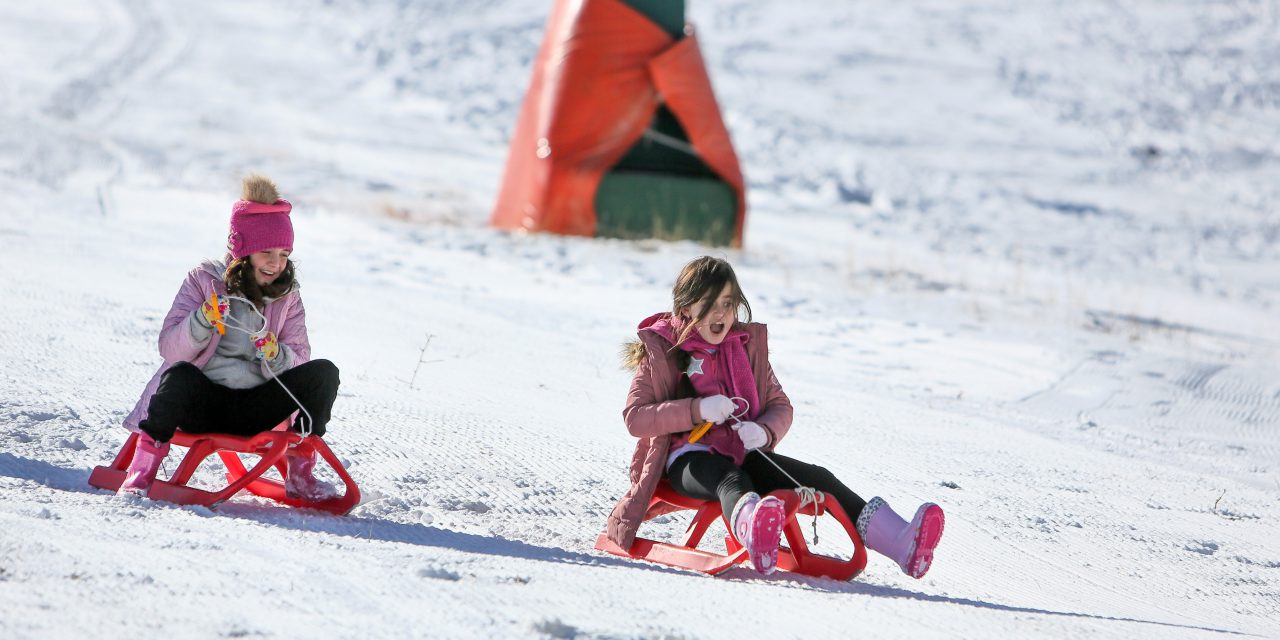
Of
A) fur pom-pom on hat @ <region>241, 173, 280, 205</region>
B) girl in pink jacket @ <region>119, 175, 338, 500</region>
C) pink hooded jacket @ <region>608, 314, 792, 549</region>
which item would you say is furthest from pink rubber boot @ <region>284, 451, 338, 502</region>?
pink hooded jacket @ <region>608, 314, 792, 549</region>

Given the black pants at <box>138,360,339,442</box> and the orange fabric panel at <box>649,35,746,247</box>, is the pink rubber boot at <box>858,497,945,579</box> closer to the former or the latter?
the black pants at <box>138,360,339,442</box>

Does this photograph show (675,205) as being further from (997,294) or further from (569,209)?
(997,294)

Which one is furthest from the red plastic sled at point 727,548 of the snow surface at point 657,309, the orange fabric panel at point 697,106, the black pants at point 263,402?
the orange fabric panel at point 697,106

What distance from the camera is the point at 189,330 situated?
10.9 feet

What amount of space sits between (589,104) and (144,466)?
677 cm

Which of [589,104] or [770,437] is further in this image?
[589,104]

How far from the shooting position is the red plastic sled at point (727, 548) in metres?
3.26

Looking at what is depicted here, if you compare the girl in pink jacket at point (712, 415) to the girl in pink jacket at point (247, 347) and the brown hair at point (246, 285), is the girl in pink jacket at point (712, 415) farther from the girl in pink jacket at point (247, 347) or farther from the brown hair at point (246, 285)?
the brown hair at point (246, 285)

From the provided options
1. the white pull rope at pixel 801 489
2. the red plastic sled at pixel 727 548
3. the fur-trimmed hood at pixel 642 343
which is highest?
the fur-trimmed hood at pixel 642 343

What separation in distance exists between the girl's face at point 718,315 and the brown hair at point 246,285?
109 centimetres

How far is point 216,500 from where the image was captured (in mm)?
3342

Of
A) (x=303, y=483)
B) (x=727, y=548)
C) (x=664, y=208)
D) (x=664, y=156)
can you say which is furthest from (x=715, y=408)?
(x=664, y=156)

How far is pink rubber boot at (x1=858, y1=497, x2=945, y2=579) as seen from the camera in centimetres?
311

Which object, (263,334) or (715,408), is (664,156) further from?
(715,408)
